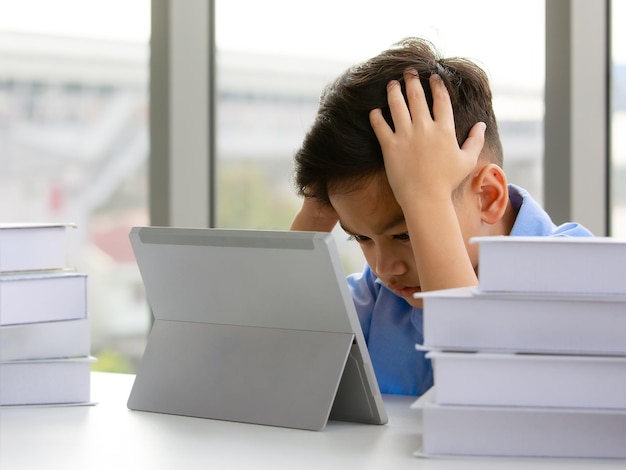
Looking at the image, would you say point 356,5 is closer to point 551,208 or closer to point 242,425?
point 551,208

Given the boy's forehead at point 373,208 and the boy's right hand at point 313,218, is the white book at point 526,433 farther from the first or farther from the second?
the boy's right hand at point 313,218

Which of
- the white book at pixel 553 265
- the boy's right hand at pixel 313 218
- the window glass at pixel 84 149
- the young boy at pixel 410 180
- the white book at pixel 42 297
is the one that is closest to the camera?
the white book at pixel 553 265

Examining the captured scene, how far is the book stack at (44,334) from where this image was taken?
80 centimetres

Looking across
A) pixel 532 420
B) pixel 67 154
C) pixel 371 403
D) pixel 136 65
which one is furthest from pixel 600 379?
pixel 67 154

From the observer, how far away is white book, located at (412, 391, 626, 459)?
573mm

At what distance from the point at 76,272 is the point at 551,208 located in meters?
0.98

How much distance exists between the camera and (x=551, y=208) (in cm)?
157

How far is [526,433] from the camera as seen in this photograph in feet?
1.90

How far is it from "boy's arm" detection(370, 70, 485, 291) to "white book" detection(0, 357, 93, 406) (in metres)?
0.34

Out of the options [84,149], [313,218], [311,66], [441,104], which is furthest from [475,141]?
[84,149]

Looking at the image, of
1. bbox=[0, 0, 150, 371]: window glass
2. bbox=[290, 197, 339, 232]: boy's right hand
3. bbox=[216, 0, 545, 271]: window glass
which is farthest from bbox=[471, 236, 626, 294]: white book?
bbox=[0, 0, 150, 371]: window glass

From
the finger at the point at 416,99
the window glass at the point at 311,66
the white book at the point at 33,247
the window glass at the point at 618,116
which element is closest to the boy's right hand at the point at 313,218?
the window glass at the point at 311,66

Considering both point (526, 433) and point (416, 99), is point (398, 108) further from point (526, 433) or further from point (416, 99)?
point (526, 433)

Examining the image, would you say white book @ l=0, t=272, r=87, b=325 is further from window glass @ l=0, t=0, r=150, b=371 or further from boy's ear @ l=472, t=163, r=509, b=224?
window glass @ l=0, t=0, r=150, b=371
